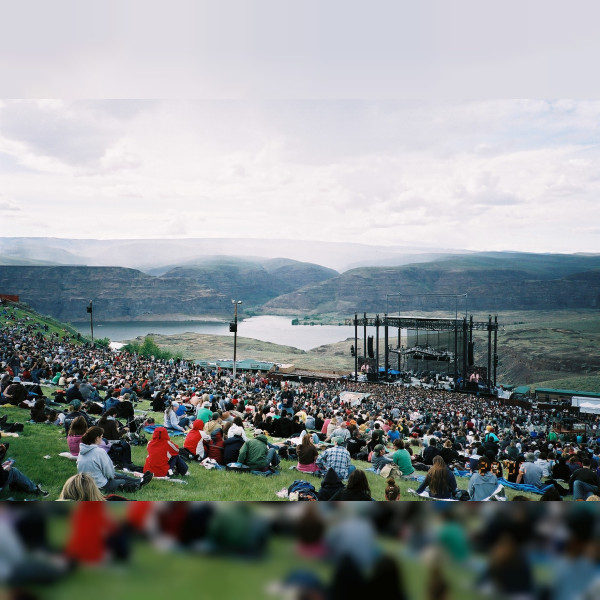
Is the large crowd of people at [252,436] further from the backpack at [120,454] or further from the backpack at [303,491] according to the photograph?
the backpack at [303,491]

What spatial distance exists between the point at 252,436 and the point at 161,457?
1386 millimetres

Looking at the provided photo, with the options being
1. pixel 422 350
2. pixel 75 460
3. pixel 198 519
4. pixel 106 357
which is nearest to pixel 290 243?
pixel 75 460

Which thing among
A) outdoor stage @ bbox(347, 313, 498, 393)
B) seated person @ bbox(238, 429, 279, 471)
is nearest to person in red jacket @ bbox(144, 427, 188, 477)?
seated person @ bbox(238, 429, 279, 471)

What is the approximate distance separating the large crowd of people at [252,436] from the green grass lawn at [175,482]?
9cm

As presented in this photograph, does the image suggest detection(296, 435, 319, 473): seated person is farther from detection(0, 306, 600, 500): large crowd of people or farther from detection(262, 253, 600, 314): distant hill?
detection(262, 253, 600, 314): distant hill

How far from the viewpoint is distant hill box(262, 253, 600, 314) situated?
33.3 feet

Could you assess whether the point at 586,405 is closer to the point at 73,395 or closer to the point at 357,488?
the point at 357,488

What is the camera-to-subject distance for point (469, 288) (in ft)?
39.3

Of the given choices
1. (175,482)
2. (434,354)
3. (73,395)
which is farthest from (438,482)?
(434,354)

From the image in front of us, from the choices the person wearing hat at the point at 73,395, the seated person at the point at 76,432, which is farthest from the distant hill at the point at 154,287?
the seated person at the point at 76,432

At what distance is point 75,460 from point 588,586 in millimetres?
2853

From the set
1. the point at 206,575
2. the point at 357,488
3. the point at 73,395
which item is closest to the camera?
the point at 206,575

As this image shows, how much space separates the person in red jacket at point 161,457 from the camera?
294cm

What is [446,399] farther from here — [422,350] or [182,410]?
[182,410]
